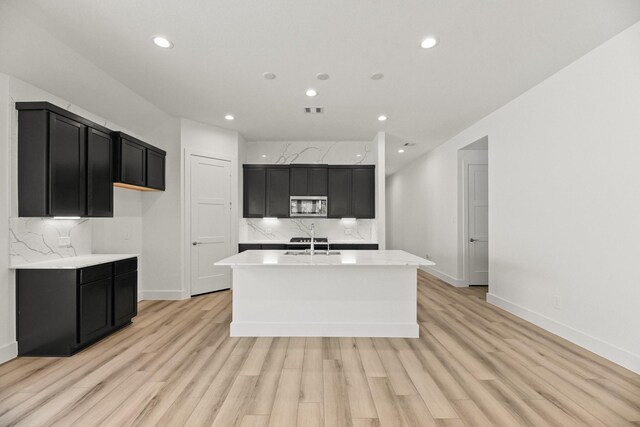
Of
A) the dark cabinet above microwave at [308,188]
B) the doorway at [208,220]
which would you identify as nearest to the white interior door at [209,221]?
the doorway at [208,220]

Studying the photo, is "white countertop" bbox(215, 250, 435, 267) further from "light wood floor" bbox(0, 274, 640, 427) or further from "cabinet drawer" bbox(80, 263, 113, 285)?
"cabinet drawer" bbox(80, 263, 113, 285)

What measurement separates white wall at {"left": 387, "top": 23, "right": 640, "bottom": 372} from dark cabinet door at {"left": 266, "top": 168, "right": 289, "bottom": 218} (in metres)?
3.47

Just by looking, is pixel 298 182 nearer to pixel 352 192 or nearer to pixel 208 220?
pixel 352 192

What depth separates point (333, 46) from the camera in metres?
2.63

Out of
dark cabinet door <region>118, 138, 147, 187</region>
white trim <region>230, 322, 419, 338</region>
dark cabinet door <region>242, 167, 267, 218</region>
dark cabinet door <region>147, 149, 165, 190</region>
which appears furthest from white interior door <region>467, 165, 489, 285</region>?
dark cabinet door <region>118, 138, 147, 187</region>

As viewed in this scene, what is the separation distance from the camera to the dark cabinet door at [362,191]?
18.2 feet

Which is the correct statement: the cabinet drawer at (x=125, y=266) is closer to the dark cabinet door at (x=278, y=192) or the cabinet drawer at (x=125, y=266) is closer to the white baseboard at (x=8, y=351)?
the white baseboard at (x=8, y=351)

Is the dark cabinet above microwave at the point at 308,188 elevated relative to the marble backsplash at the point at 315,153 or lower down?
lower down

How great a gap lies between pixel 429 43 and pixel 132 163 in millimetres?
3825

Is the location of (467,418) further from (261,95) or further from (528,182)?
(261,95)

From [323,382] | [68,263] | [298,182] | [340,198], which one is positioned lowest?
[323,382]

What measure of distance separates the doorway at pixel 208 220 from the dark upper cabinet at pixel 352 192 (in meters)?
1.97

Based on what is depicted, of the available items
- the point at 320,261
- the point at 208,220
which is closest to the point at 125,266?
the point at 208,220

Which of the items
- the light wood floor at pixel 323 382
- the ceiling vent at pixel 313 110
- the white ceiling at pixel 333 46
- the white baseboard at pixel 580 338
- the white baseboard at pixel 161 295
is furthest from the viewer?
the white baseboard at pixel 161 295
